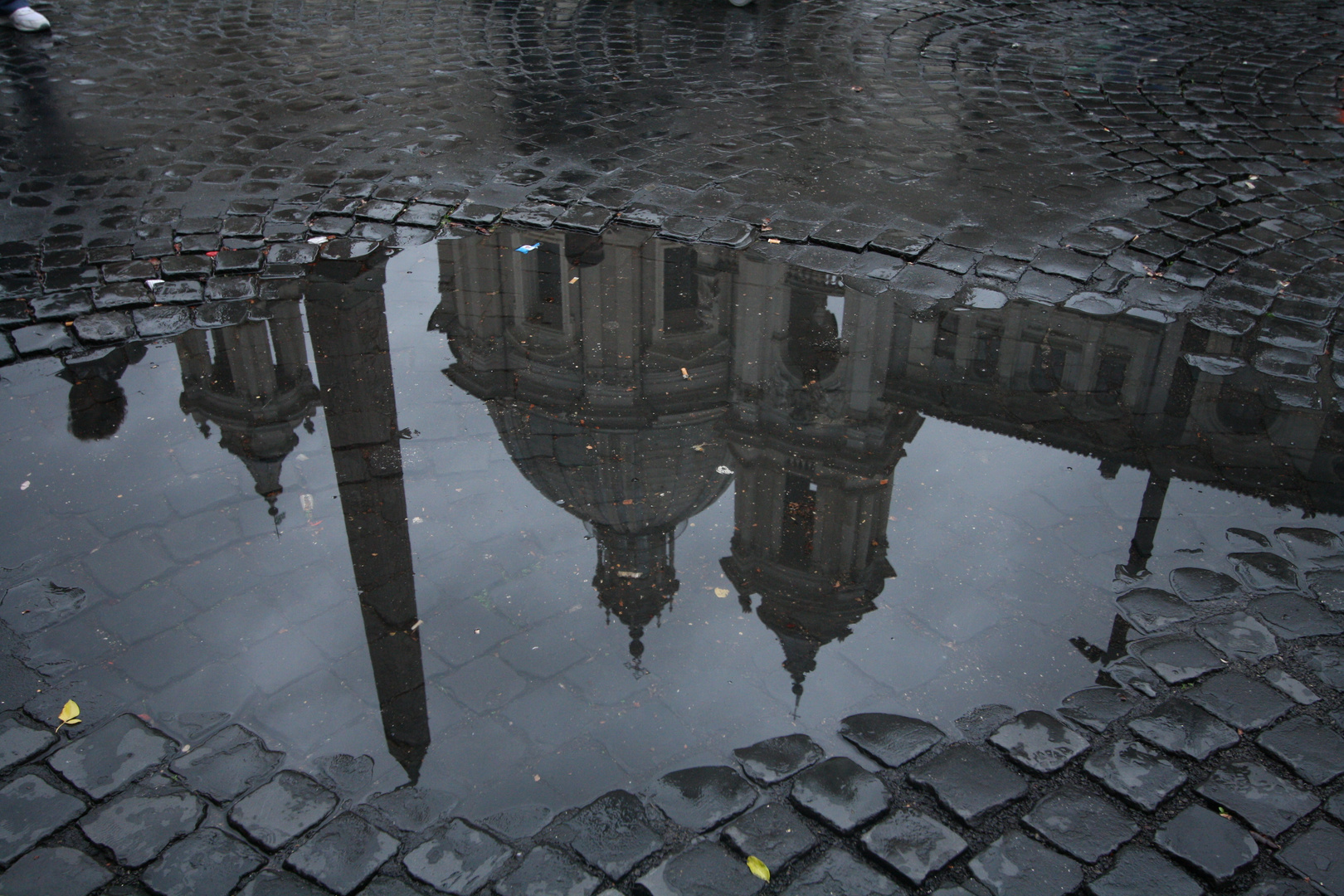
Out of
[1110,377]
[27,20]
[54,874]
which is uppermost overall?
[27,20]

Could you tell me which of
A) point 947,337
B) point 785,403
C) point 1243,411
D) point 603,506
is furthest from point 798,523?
point 1243,411

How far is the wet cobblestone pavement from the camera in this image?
3607 millimetres

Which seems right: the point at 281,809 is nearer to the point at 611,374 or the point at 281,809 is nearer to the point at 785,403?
the point at 611,374

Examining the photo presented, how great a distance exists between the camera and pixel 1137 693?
413 centimetres

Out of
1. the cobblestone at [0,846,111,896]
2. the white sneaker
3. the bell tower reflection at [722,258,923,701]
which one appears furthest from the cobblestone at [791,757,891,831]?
the white sneaker

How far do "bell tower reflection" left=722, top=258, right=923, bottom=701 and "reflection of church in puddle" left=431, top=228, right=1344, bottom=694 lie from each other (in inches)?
0.4

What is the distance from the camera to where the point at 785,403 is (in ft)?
19.5

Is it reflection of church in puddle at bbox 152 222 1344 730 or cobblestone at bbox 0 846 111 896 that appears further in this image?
reflection of church in puddle at bbox 152 222 1344 730

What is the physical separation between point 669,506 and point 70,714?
9.11 ft

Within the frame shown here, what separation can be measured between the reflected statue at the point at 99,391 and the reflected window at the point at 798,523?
3718mm

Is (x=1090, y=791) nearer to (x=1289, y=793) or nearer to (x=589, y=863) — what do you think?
(x=1289, y=793)

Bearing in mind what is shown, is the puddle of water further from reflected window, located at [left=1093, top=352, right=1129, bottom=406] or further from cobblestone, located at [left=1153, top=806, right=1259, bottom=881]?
cobblestone, located at [left=1153, top=806, right=1259, bottom=881]

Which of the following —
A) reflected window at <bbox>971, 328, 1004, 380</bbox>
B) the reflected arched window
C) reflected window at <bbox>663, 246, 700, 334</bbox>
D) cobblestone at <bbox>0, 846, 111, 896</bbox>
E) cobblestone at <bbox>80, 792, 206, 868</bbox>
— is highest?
reflected window at <bbox>663, 246, 700, 334</bbox>

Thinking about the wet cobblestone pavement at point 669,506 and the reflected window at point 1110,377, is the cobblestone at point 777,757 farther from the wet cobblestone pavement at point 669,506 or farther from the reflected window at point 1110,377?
the reflected window at point 1110,377
